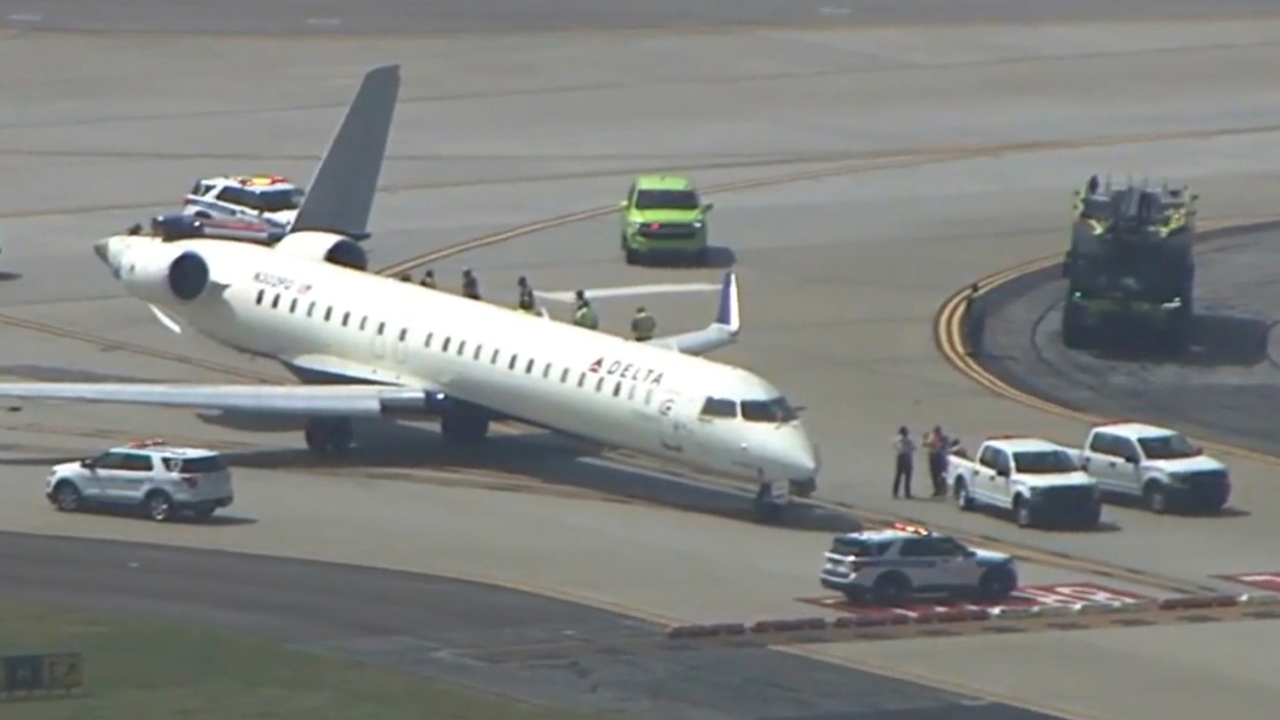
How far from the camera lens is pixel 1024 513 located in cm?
6862

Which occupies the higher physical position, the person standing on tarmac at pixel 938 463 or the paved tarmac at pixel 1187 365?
the paved tarmac at pixel 1187 365

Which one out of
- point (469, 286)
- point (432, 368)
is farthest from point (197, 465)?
point (469, 286)

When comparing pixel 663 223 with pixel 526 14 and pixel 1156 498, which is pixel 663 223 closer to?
pixel 1156 498

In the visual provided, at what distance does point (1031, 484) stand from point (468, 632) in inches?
567

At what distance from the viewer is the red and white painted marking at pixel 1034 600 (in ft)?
201

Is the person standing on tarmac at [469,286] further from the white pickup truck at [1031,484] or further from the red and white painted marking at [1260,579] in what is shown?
the red and white painted marking at [1260,579]

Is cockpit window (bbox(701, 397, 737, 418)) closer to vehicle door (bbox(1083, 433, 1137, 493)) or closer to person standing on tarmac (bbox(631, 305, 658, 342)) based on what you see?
vehicle door (bbox(1083, 433, 1137, 493))

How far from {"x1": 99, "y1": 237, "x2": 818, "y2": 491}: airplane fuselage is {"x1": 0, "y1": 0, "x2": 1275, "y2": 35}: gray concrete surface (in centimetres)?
5636

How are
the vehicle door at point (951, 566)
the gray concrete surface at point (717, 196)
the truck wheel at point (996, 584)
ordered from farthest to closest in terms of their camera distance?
1. the gray concrete surface at point (717, 196)
2. the truck wheel at point (996, 584)
3. the vehicle door at point (951, 566)

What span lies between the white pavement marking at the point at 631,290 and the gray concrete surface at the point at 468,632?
2384cm

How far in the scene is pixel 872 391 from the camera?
8106 cm

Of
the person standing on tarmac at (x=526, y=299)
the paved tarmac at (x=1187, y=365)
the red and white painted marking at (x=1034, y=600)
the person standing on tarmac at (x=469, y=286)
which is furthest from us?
the person standing on tarmac at (x=469, y=286)

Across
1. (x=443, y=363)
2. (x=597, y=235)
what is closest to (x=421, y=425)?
(x=443, y=363)

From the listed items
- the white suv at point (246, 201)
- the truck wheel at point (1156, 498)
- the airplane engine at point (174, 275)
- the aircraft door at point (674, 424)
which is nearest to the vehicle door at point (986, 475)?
the truck wheel at point (1156, 498)
